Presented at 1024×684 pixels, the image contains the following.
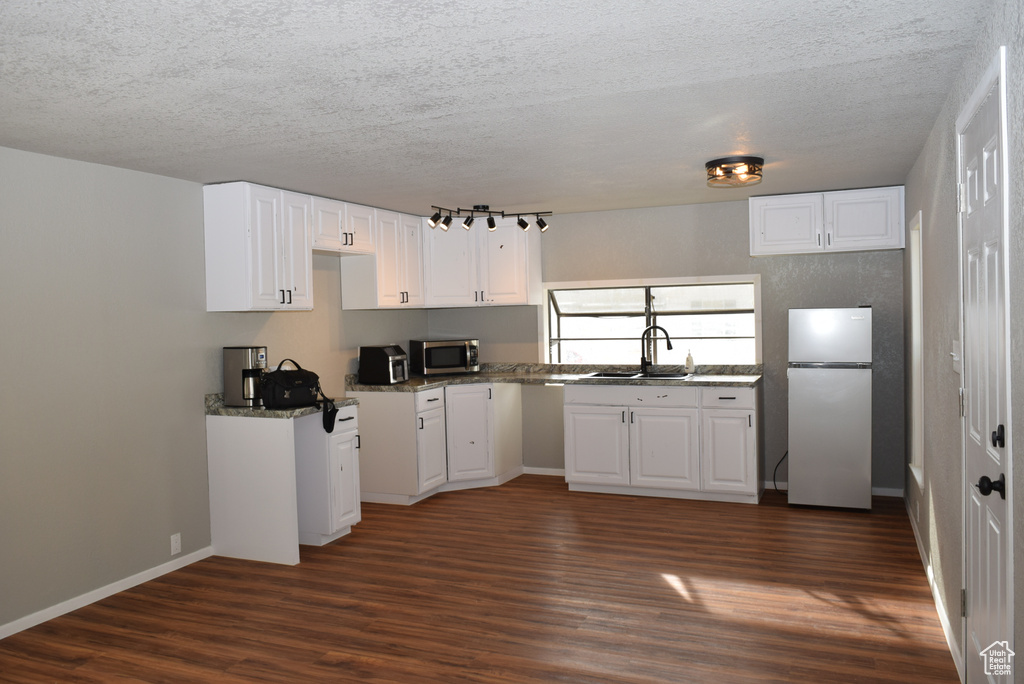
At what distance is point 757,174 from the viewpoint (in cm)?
430

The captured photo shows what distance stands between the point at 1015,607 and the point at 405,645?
2.34 meters

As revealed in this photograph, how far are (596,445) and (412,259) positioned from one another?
217cm

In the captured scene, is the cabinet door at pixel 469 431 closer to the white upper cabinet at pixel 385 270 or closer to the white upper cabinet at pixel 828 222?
the white upper cabinet at pixel 385 270

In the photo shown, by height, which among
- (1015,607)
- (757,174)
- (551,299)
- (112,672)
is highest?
(757,174)

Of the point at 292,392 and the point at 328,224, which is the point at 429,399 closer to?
the point at 292,392

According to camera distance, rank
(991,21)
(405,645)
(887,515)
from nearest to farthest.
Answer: (991,21), (405,645), (887,515)

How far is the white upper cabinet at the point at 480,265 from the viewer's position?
638 cm

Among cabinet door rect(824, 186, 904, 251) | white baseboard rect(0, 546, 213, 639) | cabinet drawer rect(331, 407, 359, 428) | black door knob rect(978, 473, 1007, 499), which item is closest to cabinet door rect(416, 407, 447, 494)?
cabinet drawer rect(331, 407, 359, 428)

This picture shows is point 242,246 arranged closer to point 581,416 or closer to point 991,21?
point 581,416

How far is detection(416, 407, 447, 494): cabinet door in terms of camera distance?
224 inches

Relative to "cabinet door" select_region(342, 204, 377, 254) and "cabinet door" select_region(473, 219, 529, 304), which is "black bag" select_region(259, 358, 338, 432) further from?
"cabinet door" select_region(473, 219, 529, 304)

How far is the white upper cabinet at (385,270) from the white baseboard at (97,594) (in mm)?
2155

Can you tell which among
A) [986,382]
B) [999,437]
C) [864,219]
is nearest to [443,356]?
[864,219]

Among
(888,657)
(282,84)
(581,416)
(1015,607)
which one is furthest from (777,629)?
(282,84)
